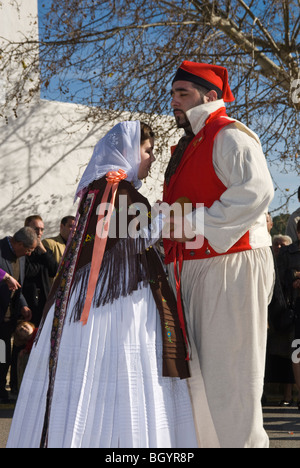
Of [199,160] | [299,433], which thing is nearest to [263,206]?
[199,160]

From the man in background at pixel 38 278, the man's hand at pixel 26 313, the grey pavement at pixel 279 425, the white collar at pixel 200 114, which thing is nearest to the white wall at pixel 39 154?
the man in background at pixel 38 278

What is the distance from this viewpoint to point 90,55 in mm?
10141

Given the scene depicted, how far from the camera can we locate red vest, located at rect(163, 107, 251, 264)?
3.40 metres

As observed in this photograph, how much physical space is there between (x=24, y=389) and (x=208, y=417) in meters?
0.88

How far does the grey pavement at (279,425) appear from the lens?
5473mm

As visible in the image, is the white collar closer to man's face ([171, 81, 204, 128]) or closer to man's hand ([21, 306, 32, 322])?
man's face ([171, 81, 204, 128])

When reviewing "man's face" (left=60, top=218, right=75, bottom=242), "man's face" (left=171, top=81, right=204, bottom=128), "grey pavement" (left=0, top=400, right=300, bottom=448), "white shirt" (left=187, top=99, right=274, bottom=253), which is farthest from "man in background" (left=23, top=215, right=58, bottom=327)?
"white shirt" (left=187, top=99, right=274, bottom=253)

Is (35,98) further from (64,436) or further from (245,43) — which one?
(64,436)

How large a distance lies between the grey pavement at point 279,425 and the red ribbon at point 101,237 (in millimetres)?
2518

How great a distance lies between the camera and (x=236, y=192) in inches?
127

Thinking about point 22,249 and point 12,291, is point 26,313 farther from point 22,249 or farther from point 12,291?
point 22,249

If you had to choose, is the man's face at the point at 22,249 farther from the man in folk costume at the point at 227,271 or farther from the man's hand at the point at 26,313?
the man in folk costume at the point at 227,271

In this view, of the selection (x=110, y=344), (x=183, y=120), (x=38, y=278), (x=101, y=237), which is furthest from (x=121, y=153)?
(x=38, y=278)

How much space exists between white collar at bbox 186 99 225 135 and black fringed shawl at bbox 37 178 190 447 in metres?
0.46
